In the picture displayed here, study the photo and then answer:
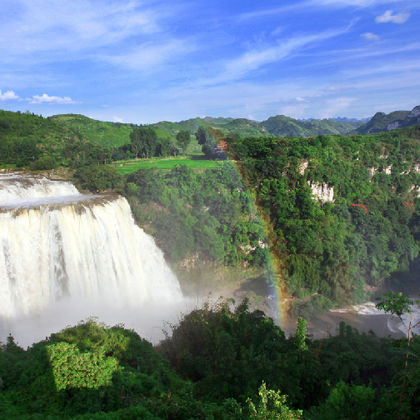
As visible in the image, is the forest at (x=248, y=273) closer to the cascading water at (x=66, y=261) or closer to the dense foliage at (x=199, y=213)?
the dense foliage at (x=199, y=213)

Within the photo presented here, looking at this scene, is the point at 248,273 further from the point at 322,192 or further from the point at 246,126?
the point at 246,126

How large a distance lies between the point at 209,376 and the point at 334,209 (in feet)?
69.4

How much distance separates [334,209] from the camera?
84.8 feet

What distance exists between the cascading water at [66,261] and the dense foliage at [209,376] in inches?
201

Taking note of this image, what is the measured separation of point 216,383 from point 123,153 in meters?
28.1

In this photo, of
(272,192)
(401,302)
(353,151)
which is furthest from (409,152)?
(401,302)

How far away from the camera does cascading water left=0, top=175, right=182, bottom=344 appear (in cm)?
1332

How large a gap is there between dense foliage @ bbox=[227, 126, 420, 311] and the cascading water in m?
10.0

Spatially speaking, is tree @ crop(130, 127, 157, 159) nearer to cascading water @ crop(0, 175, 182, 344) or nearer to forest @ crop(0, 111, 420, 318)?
forest @ crop(0, 111, 420, 318)

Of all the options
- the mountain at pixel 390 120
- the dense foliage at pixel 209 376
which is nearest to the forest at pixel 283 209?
the dense foliage at pixel 209 376

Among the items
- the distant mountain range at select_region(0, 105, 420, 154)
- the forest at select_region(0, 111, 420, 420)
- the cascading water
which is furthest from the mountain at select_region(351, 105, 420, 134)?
the cascading water

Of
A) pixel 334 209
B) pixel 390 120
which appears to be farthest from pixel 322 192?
pixel 390 120

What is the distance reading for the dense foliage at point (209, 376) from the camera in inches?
219

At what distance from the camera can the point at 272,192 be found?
2494cm
